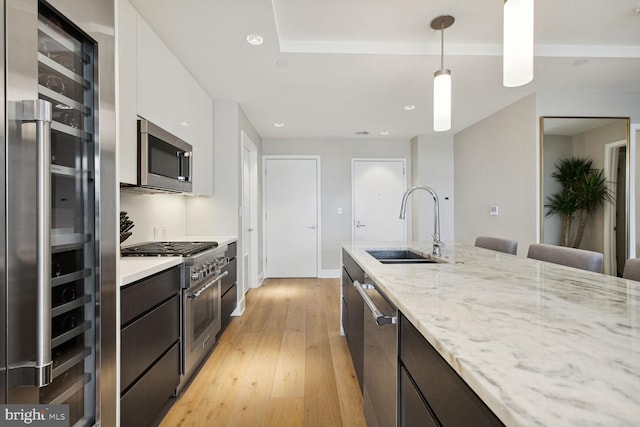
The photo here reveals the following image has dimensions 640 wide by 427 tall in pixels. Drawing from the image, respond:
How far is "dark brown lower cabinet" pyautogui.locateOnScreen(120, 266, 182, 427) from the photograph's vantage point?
1.28 meters

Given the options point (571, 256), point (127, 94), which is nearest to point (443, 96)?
point (571, 256)

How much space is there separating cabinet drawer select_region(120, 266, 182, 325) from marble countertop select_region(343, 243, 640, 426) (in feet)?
3.41

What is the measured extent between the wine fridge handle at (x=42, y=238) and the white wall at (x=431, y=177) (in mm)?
4805

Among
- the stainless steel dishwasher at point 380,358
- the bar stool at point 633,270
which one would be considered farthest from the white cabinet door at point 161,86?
the bar stool at point 633,270

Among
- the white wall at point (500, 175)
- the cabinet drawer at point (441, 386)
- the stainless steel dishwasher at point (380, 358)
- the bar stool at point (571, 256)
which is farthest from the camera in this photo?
the white wall at point (500, 175)

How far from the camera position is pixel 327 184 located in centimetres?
520

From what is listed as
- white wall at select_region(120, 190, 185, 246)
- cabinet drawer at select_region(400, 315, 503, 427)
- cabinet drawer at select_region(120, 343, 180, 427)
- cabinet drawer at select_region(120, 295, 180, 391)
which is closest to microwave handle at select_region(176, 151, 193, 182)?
white wall at select_region(120, 190, 185, 246)

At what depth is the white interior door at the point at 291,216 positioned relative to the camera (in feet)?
16.9

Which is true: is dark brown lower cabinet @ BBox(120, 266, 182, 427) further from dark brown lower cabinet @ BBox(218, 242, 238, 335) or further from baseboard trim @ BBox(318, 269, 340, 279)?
baseboard trim @ BBox(318, 269, 340, 279)

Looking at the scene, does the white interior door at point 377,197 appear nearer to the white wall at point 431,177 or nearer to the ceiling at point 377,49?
the white wall at point 431,177

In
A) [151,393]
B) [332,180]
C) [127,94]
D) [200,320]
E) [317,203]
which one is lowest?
[151,393]

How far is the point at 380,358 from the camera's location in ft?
4.06

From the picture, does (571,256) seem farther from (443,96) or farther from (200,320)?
(200,320)

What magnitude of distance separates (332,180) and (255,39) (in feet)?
10.4
